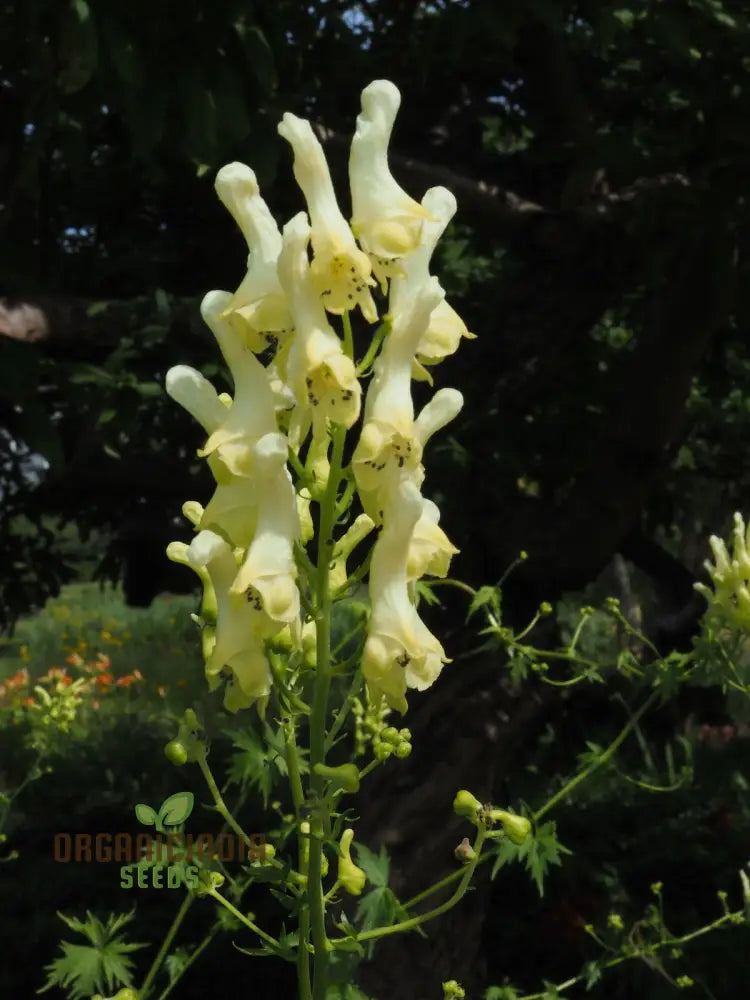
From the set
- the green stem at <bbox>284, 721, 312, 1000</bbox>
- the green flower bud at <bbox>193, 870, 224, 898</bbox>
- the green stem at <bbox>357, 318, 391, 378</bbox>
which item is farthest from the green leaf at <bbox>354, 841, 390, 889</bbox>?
the green stem at <bbox>357, 318, 391, 378</bbox>

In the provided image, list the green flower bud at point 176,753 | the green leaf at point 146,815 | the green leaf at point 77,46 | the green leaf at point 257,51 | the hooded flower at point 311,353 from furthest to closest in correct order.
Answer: the green leaf at point 257,51 < the green leaf at point 77,46 < the green leaf at point 146,815 < the green flower bud at point 176,753 < the hooded flower at point 311,353

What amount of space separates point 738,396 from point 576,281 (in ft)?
5.08

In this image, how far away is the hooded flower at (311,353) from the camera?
125cm

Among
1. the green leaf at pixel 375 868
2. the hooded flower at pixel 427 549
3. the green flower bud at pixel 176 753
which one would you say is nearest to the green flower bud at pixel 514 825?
the hooded flower at pixel 427 549

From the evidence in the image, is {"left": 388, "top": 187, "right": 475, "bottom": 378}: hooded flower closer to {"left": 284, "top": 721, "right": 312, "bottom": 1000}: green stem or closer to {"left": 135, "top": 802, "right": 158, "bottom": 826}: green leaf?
{"left": 284, "top": 721, "right": 312, "bottom": 1000}: green stem

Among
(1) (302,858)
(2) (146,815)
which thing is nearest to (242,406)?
(1) (302,858)

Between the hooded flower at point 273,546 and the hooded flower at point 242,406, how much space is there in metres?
0.04

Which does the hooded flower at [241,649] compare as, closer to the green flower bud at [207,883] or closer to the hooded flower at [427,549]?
the hooded flower at [427,549]

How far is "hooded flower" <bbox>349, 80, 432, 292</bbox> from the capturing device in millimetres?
1337

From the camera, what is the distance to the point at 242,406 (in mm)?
1362

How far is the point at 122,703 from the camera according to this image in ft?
27.8

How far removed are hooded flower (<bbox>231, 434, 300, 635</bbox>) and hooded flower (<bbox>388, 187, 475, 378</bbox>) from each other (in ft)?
0.82

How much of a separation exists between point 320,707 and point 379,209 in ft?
1.93

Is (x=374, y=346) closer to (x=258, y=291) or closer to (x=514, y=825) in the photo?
(x=258, y=291)
